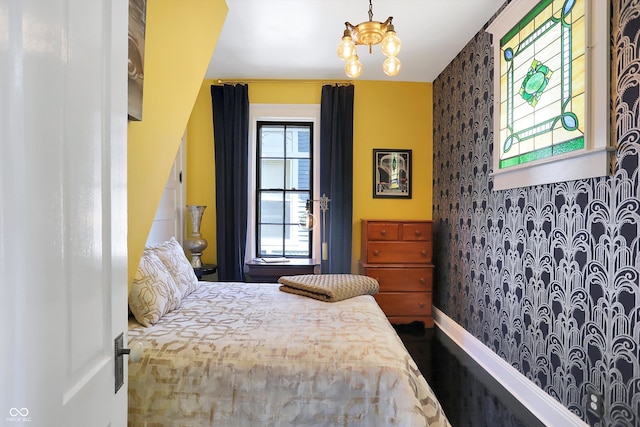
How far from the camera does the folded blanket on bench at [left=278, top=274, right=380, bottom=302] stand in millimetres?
2305

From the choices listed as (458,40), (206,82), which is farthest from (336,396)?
(206,82)

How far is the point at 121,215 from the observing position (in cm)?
83

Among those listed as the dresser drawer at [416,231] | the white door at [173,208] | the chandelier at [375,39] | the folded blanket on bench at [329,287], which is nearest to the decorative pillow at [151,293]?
the folded blanket on bench at [329,287]

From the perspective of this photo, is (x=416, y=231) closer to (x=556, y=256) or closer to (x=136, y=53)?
(x=556, y=256)

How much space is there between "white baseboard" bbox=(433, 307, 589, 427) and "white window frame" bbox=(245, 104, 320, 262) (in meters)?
1.78

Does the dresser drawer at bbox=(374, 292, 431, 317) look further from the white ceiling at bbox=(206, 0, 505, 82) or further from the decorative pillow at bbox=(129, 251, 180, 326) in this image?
the white ceiling at bbox=(206, 0, 505, 82)

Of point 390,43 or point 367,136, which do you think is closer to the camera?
point 390,43

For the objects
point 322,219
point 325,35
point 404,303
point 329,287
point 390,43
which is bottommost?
point 404,303

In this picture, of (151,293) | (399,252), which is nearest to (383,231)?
(399,252)

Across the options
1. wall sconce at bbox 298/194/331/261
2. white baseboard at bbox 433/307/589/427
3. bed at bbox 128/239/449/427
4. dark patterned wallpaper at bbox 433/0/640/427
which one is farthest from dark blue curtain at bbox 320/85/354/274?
bed at bbox 128/239/449/427

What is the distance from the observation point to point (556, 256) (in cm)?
205

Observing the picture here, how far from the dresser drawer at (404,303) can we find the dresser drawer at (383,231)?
59 centimetres

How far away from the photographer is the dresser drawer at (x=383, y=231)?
3.72m

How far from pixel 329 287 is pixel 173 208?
7.16 feet
